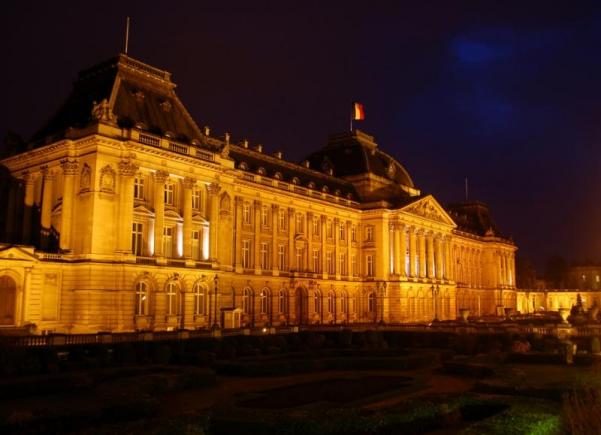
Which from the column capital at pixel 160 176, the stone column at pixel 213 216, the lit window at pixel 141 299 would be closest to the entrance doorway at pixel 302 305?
the stone column at pixel 213 216

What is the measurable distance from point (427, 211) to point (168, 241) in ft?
159

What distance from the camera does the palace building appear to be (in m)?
43.7

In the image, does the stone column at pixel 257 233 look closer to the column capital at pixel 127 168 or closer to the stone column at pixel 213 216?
the stone column at pixel 213 216

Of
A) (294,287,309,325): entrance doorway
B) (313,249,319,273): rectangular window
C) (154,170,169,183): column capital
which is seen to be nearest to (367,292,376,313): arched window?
(313,249,319,273): rectangular window

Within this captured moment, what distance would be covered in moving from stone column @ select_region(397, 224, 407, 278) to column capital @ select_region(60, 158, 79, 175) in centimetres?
4561

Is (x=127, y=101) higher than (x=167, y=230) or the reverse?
higher

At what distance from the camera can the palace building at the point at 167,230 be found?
4366cm

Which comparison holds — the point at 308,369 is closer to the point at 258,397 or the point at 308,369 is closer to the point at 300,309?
the point at 258,397

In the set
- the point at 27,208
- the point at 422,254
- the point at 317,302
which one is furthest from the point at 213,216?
the point at 422,254

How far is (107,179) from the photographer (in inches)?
1793

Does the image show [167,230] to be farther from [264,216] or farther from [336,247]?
[336,247]

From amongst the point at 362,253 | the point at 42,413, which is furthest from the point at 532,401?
the point at 362,253

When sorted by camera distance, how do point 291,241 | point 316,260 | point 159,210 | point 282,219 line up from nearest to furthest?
point 159,210
point 282,219
point 291,241
point 316,260

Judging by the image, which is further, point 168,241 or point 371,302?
point 371,302
